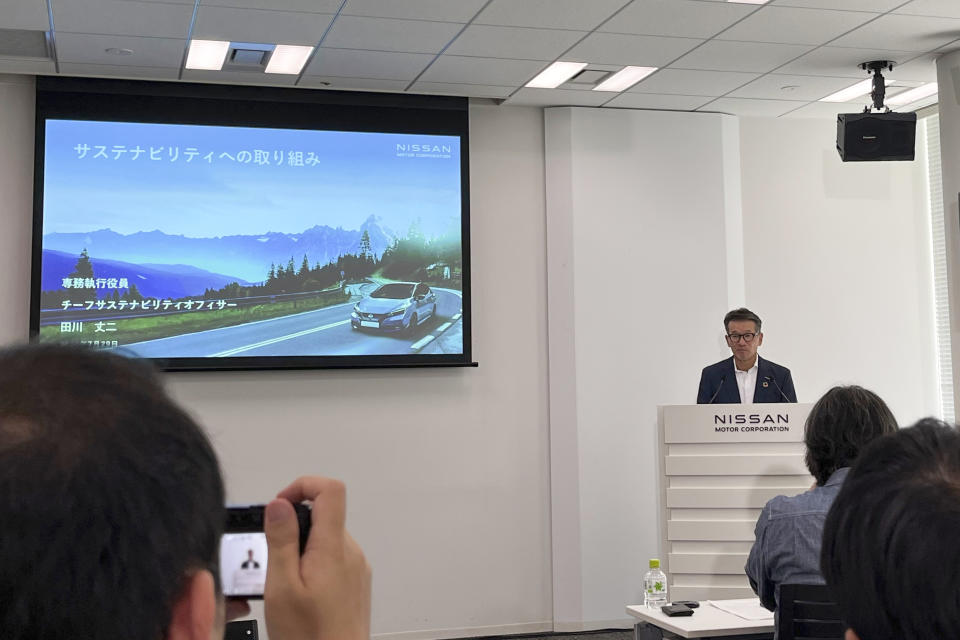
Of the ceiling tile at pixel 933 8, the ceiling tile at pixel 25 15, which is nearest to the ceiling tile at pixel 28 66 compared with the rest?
the ceiling tile at pixel 25 15

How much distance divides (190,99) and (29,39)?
99cm

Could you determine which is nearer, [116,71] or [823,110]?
[116,71]

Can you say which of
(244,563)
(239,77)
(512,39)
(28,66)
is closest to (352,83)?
(239,77)

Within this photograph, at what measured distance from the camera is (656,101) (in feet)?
21.0

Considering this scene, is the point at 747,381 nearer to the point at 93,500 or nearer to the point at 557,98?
the point at 557,98

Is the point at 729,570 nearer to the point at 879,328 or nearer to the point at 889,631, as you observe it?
the point at 879,328

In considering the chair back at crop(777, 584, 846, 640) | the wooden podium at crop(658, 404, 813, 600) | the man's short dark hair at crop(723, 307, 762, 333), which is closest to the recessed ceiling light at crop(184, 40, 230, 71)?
the wooden podium at crop(658, 404, 813, 600)

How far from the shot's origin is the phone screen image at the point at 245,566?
78 centimetres

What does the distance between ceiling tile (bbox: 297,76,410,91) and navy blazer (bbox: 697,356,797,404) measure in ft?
8.33

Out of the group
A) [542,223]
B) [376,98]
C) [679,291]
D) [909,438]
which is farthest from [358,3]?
[909,438]

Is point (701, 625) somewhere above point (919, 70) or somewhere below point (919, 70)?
below

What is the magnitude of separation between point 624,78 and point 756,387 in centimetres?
199

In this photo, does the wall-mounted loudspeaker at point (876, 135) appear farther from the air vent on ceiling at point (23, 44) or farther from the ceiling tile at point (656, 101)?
the air vent on ceiling at point (23, 44)

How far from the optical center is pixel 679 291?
6578mm
